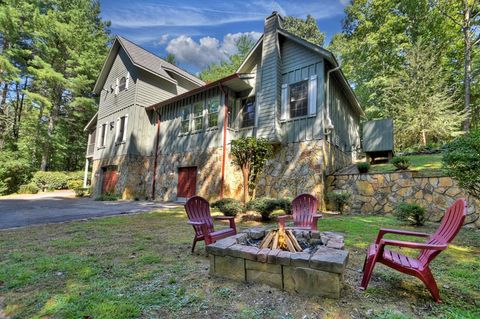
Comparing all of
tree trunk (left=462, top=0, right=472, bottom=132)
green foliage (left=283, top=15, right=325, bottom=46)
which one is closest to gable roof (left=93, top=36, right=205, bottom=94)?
green foliage (left=283, top=15, right=325, bottom=46)

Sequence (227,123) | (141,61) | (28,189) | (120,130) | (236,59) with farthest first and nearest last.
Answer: (236,59) → (28,189) → (120,130) → (141,61) → (227,123)

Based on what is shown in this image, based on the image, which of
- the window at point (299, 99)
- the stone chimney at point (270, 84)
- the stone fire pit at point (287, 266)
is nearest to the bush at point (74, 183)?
the stone chimney at point (270, 84)

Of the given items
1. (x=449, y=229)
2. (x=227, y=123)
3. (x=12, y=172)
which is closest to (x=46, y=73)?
(x=12, y=172)

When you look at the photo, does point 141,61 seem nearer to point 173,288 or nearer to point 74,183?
point 74,183

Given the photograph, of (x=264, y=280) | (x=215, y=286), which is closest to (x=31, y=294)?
(x=215, y=286)

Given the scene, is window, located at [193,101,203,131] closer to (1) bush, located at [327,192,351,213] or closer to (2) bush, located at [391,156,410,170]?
(1) bush, located at [327,192,351,213]

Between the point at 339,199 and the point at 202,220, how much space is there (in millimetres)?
5756

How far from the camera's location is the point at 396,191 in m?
7.82

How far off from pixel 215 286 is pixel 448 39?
919 inches

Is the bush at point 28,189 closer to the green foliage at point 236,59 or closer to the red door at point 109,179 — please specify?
the red door at point 109,179

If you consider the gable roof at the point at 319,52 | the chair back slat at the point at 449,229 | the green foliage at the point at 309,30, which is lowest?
the chair back slat at the point at 449,229

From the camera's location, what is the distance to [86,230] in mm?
5676

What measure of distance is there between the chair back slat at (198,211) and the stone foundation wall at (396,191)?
242 inches

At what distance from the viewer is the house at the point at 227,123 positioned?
9.27 meters
